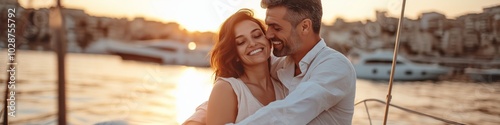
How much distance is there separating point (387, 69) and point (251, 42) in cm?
2141

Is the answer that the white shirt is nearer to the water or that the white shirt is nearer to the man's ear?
the man's ear

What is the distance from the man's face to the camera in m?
1.58

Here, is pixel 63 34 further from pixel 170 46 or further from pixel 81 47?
pixel 81 47

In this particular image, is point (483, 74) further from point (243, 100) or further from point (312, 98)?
point (312, 98)

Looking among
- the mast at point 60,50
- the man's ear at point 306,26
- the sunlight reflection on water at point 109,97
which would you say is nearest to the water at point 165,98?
the sunlight reflection on water at point 109,97

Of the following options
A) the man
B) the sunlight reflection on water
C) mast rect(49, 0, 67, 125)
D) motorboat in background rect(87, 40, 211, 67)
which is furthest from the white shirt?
motorboat in background rect(87, 40, 211, 67)

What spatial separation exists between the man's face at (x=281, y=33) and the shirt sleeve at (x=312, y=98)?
16 cm

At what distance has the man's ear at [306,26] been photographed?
5.23 feet

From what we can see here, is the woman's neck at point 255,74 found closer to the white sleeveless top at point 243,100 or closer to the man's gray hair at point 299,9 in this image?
the white sleeveless top at point 243,100

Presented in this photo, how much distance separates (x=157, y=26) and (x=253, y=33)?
834 inches

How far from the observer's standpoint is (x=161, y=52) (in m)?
27.0

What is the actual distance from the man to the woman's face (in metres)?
0.04

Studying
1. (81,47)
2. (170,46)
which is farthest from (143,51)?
(81,47)

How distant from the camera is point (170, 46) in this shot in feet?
85.2
